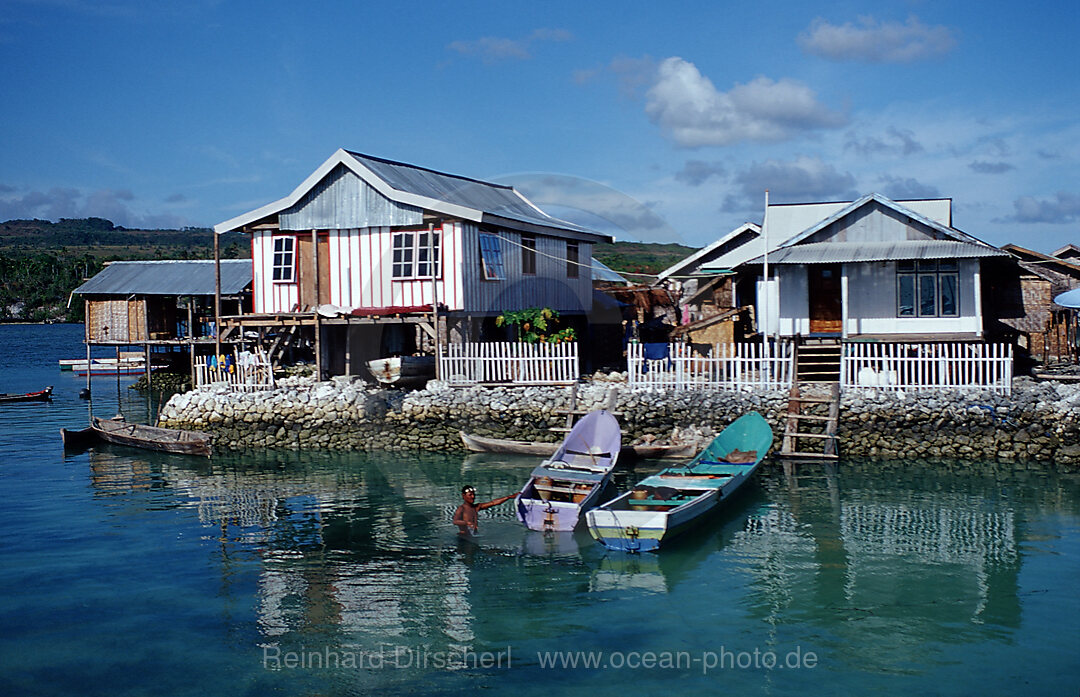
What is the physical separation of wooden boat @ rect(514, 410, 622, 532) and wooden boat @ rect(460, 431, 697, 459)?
2.10 m

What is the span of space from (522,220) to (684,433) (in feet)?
33.3

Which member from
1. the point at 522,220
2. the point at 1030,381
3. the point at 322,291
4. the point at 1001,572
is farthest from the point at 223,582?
the point at 1030,381

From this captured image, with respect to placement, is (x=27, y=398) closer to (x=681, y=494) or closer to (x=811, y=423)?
(x=681, y=494)

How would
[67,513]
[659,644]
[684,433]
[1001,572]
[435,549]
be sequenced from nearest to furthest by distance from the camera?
[659,644]
[1001,572]
[435,549]
[67,513]
[684,433]

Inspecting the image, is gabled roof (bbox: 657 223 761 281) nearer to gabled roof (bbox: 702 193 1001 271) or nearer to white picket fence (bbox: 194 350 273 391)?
gabled roof (bbox: 702 193 1001 271)

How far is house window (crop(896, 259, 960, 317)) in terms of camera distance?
25.2 meters

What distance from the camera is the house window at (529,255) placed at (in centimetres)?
3094

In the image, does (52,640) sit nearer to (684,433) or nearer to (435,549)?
(435,549)

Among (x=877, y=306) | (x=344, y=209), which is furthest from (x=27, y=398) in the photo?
(x=877, y=306)

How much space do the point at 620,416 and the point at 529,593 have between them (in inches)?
451

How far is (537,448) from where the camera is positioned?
23469 mm

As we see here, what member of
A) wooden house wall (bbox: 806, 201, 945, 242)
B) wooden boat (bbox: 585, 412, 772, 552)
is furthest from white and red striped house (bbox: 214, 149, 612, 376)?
wooden boat (bbox: 585, 412, 772, 552)

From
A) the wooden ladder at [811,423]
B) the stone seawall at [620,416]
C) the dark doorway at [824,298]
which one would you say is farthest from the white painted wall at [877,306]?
the wooden ladder at [811,423]

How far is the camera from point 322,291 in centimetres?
2936
